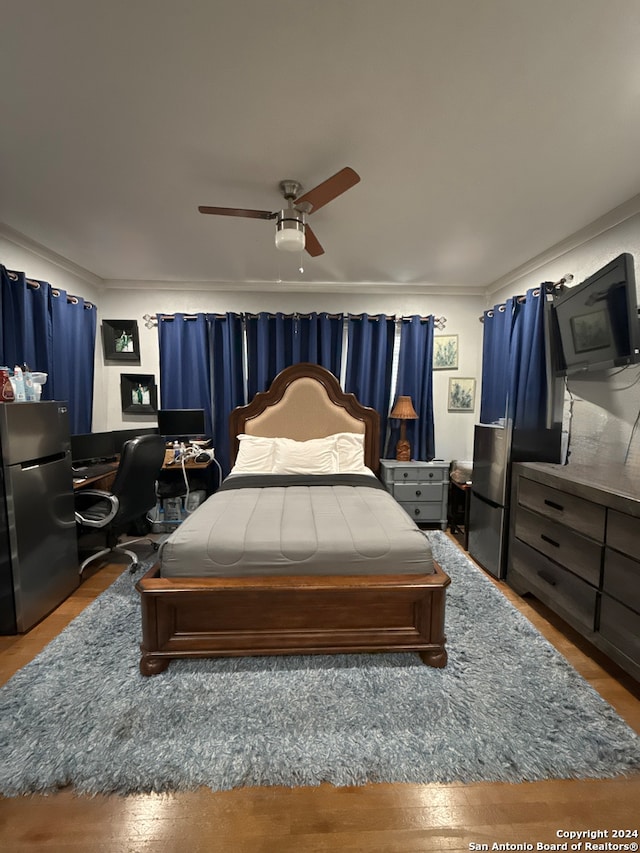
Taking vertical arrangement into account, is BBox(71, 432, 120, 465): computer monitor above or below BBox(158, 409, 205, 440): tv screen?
below

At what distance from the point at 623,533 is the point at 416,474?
1.97 m

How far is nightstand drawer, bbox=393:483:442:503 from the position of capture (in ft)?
11.7

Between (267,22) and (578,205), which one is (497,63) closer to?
(267,22)

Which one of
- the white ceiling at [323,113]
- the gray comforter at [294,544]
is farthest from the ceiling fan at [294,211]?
the gray comforter at [294,544]

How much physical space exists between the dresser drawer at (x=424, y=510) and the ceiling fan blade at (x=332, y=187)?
9.27ft

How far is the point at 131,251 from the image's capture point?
2.95m

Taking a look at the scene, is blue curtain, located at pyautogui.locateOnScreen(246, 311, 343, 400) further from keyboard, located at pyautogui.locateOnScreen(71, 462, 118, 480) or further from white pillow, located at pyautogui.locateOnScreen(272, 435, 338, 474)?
keyboard, located at pyautogui.locateOnScreen(71, 462, 118, 480)

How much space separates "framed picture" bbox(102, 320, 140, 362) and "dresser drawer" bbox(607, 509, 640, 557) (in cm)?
435

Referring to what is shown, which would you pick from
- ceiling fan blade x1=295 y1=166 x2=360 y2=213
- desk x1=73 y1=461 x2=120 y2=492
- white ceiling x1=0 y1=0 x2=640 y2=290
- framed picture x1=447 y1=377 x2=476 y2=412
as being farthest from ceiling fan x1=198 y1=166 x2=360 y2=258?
framed picture x1=447 y1=377 x2=476 y2=412

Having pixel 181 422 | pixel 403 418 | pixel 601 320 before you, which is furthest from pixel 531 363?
pixel 181 422

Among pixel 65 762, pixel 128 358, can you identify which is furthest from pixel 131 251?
pixel 65 762

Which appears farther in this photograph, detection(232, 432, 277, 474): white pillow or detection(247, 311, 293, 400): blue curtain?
detection(247, 311, 293, 400): blue curtain

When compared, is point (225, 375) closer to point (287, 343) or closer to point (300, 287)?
point (287, 343)

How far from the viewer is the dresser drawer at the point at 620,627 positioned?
1.59 metres
